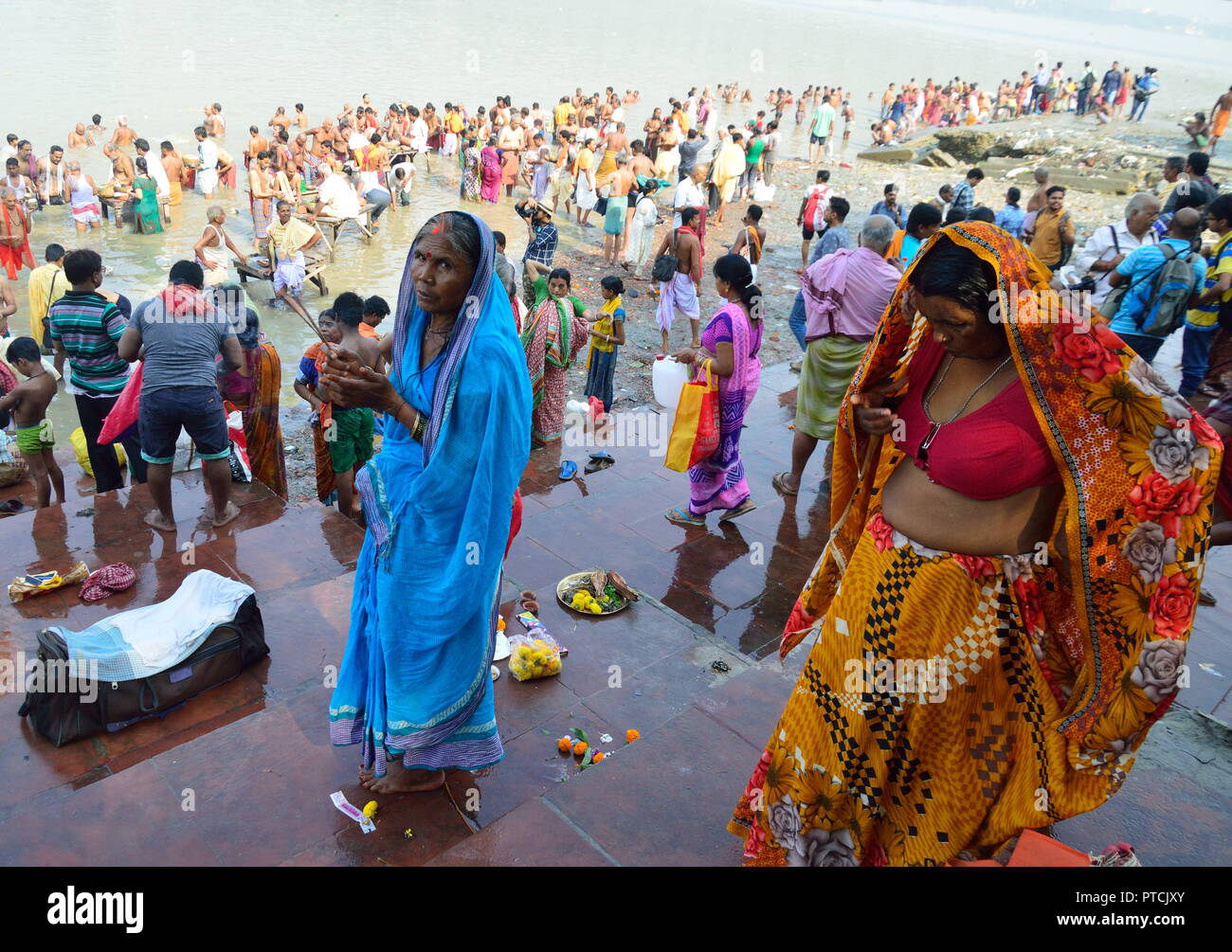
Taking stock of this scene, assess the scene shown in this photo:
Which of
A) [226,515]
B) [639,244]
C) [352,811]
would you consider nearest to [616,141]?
[639,244]

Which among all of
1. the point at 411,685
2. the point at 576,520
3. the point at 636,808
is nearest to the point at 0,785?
the point at 411,685

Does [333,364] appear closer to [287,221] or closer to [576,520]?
[576,520]

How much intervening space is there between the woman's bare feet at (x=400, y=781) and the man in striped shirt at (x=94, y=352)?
3.94 meters

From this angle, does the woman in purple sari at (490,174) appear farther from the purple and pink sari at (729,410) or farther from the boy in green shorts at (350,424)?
the purple and pink sari at (729,410)

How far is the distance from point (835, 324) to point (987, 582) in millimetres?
4080

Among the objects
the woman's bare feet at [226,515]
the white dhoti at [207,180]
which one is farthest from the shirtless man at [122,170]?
the woman's bare feet at [226,515]

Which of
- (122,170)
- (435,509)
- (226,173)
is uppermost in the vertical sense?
(435,509)

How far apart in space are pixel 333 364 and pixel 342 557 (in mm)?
2443

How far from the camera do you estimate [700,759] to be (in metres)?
3.19

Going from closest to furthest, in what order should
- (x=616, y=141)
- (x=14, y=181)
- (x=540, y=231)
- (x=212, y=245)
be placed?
1. (x=540, y=231)
2. (x=212, y=245)
3. (x=14, y=181)
4. (x=616, y=141)

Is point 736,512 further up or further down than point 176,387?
further down

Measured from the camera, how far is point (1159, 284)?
678cm

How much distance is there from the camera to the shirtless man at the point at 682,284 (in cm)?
969

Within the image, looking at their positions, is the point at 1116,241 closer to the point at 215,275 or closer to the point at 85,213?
the point at 215,275
